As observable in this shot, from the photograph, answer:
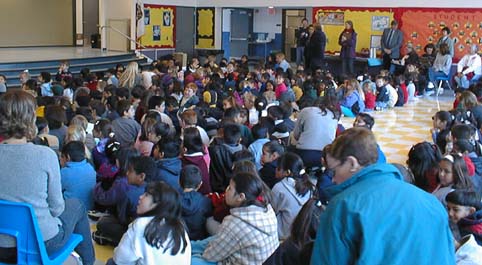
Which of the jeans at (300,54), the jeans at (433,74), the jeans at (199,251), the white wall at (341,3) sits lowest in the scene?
the jeans at (199,251)

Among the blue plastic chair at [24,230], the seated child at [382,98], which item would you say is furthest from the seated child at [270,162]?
the seated child at [382,98]

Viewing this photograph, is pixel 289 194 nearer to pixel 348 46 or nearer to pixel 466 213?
pixel 466 213

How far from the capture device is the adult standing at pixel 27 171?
110 inches

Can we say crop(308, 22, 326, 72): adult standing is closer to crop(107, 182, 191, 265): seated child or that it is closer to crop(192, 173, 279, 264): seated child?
crop(192, 173, 279, 264): seated child

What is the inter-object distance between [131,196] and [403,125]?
7.00 metres

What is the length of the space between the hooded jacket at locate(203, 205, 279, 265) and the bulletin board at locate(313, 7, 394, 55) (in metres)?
13.4

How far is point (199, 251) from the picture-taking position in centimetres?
391

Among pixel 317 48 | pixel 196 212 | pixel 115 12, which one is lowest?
pixel 196 212

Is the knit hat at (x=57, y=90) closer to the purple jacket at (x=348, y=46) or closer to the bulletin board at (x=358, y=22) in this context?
the purple jacket at (x=348, y=46)

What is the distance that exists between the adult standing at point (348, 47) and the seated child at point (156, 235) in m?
12.7

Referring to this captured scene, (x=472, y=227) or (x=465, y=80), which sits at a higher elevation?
(x=465, y=80)

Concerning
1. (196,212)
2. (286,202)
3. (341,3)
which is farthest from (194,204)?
(341,3)

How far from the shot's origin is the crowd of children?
3152 mm

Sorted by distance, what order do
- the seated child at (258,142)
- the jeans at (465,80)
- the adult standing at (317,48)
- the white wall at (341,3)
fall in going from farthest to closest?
the white wall at (341,3) < the adult standing at (317,48) < the jeans at (465,80) < the seated child at (258,142)
